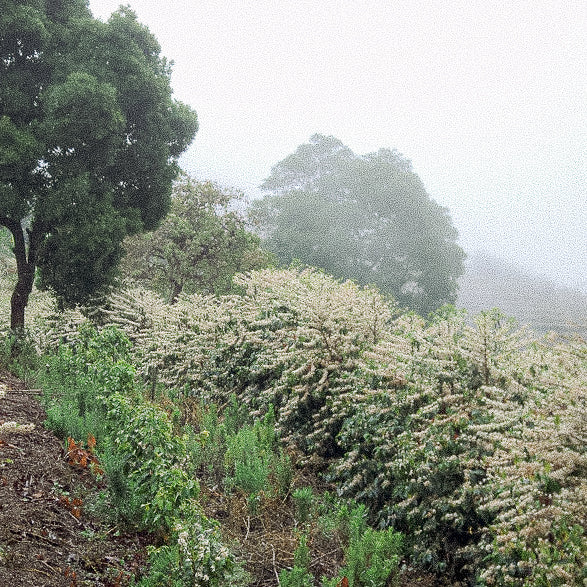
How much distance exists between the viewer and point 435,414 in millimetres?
5027

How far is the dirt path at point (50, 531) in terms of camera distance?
335cm

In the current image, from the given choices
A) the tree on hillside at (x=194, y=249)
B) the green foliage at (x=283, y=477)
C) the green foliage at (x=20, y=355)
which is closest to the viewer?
the green foliage at (x=283, y=477)

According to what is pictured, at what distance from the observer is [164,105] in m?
12.5

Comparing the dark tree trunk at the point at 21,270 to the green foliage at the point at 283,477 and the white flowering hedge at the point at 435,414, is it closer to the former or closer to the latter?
the white flowering hedge at the point at 435,414

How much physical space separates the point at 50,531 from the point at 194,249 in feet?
47.8

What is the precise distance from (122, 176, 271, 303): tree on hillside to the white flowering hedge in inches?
357

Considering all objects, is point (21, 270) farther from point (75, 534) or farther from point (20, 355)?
point (75, 534)

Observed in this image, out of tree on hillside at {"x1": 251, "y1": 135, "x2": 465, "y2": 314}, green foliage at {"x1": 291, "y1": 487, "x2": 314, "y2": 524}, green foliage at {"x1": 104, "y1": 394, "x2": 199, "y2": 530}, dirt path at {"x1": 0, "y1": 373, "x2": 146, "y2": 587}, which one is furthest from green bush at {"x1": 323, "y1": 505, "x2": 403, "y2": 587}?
tree on hillside at {"x1": 251, "y1": 135, "x2": 465, "y2": 314}

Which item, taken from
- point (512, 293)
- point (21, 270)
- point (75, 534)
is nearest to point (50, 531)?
point (75, 534)

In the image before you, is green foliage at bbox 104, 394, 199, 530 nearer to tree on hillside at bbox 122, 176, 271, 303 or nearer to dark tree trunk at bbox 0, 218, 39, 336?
dark tree trunk at bbox 0, 218, 39, 336

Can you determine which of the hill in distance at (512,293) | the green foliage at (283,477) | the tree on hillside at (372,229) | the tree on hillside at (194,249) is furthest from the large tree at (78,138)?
the hill in distance at (512,293)

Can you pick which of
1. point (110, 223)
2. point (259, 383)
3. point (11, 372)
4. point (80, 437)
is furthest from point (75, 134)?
point (80, 437)

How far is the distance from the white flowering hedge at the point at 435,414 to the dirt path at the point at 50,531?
2.38m

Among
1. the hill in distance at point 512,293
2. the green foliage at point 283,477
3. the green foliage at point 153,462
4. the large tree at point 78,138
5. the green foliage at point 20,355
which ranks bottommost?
the green foliage at point 20,355
